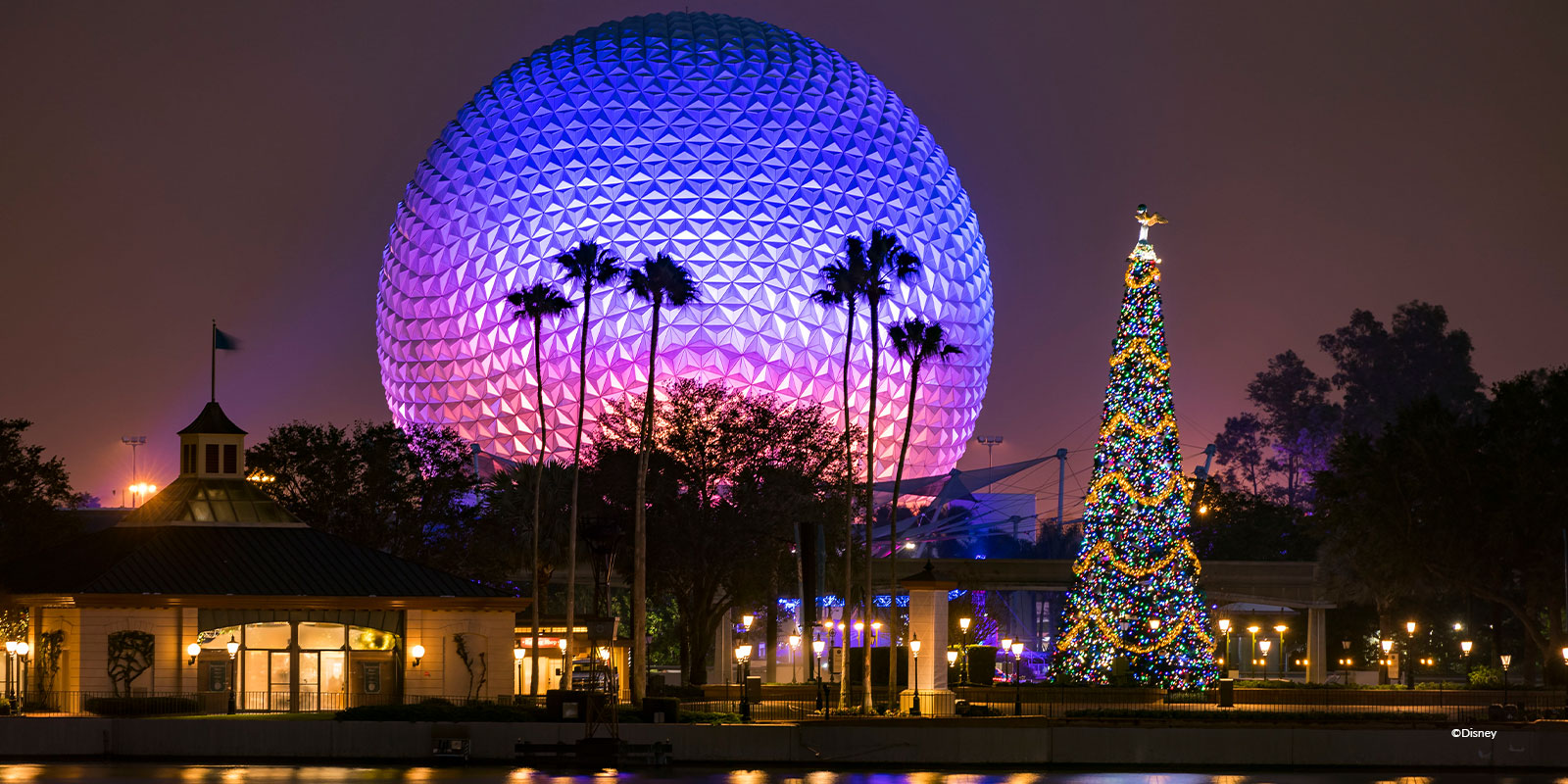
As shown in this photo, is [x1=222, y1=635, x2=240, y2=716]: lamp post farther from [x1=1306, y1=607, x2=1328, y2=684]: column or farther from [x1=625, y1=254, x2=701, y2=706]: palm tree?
[x1=1306, y1=607, x2=1328, y2=684]: column

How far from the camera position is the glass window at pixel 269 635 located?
49000mm

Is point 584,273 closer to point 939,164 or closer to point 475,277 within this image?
point 475,277

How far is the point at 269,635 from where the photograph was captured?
4922 cm

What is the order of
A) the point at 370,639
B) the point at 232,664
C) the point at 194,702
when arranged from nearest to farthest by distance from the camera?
the point at 194,702
the point at 232,664
the point at 370,639

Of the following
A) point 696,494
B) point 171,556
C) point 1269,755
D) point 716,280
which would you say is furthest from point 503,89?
point 1269,755

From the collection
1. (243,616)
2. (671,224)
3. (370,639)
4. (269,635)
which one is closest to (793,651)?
(671,224)

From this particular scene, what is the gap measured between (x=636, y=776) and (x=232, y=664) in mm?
16809

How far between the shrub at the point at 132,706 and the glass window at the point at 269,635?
117 inches

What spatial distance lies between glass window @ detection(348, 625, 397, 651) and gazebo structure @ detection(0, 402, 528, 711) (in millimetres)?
34

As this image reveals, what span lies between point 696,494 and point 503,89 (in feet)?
86.8

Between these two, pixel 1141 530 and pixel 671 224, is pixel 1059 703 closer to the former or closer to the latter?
pixel 1141 530

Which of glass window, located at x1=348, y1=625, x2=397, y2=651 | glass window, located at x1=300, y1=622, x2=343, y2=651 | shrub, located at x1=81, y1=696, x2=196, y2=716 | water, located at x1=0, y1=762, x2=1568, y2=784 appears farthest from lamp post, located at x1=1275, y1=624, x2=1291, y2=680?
shrub, located at x1=81, y1=696, x2=196, y2=716

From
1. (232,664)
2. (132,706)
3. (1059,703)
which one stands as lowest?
(1059,703)

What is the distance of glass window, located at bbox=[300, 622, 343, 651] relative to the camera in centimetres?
4953
